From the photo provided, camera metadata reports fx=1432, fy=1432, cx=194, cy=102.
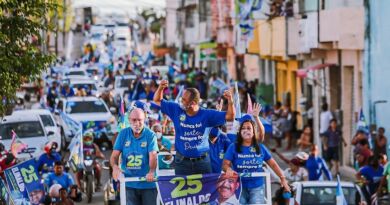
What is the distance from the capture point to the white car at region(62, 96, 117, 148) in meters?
39.3

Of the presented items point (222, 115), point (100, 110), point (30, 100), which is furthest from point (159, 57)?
point (222, 115)

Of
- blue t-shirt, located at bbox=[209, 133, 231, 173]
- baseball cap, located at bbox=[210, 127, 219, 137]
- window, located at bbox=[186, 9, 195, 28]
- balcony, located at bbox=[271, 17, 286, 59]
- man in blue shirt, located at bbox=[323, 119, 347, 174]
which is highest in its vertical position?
window, located at bbox=[186, 9, 195, 28]

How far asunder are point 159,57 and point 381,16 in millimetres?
65621

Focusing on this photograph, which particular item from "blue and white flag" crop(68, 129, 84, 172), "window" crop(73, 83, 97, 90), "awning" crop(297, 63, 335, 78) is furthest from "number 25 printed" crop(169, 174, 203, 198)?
"window" crop(73, 83, 97, 90)

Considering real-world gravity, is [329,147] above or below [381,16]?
below

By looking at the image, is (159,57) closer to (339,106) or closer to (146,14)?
(146,14)

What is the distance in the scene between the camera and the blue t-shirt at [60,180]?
2556 cm

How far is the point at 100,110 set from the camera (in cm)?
4166

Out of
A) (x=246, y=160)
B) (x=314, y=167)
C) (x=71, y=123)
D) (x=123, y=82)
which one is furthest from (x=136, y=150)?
(x=123, y=82)

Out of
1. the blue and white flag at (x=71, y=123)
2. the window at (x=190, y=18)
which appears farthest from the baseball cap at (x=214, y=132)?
the window at (x=190, y=18)

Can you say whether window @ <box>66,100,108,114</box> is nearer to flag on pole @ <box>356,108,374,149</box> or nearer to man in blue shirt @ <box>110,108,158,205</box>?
flag on pole @ <box>356,108,374,149</box>

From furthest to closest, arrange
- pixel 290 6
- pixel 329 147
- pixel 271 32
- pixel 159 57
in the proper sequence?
pixel 159 57 → pixel 271 32 → pixel 290 6 → pixel 329 147

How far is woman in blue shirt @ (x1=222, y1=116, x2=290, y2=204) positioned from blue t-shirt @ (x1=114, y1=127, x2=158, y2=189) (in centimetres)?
86

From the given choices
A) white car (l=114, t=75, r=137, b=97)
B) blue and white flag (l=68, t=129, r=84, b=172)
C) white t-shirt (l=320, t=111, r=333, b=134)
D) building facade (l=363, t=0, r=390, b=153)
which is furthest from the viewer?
white car (l=114, t=75, r=137, b=97)
